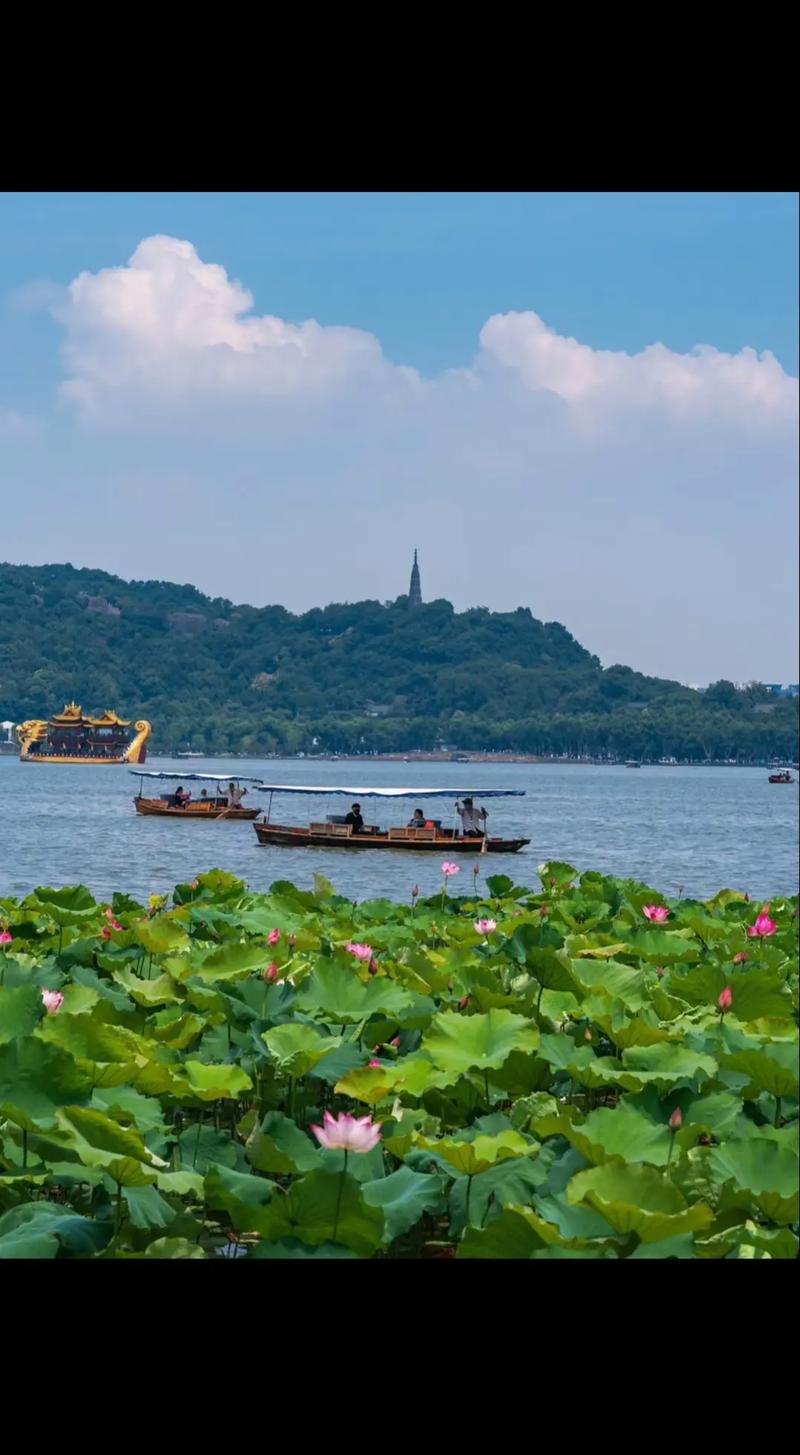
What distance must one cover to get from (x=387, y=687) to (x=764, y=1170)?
90572 millimetres

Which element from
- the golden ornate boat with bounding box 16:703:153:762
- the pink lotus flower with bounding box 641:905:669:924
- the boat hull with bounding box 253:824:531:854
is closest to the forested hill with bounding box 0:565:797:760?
the golden ornate boat with bounding box 16:703:153:762

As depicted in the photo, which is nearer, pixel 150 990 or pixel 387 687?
pixel 150 990

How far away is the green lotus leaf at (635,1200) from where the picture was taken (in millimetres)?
2586

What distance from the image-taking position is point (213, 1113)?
4668 mm

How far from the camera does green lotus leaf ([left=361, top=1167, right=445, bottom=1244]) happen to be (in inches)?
115

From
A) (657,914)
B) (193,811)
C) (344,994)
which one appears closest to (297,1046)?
(344,994)

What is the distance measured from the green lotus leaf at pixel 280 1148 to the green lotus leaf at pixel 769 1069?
0.98m

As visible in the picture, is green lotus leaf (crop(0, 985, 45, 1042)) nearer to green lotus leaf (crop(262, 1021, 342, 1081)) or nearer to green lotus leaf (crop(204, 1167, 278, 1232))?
green lotus leaf (crop(262, 1021, 342, 1081))

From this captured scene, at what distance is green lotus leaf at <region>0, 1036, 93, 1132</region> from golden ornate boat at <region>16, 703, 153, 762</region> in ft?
237

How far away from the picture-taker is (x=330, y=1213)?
2.76 metres

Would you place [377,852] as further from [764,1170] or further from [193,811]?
[764,1170]

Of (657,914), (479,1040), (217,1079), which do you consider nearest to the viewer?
(217,1079)
